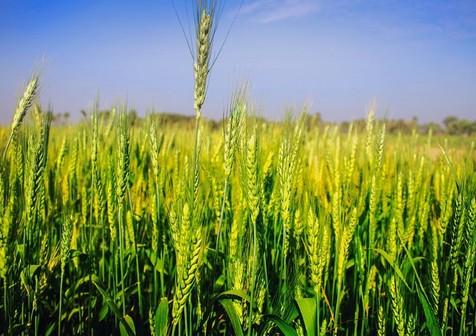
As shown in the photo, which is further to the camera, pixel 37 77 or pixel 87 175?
pixel 87 175

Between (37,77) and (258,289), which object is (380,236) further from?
(37,77)

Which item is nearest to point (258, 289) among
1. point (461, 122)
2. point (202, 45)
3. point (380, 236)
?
point (202, 45)

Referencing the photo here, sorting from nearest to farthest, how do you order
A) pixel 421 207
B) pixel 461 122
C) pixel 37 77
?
1. pixel 37 77
2. pixel 421 207
3. pixel 461 122

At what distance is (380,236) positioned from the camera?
228 centimetres

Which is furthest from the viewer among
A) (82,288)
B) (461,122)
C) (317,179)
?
(461,122)

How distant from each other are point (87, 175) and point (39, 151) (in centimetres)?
109

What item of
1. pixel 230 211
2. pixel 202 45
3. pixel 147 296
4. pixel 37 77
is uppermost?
pixel 202 45

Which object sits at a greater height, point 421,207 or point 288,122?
point 288,122

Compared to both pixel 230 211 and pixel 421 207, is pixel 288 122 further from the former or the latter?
pixel 421 207

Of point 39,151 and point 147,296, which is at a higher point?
point 39,151

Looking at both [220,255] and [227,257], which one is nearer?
[227,257]

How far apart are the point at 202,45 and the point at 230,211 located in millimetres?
921

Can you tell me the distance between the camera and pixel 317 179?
104 inches

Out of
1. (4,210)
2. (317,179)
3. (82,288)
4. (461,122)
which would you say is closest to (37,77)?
(4,210)
